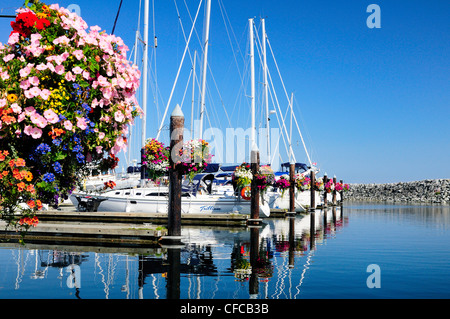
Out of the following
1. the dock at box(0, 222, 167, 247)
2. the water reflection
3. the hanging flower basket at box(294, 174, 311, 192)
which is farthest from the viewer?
the hanging flower basket at box(294, 174, 311, 192)

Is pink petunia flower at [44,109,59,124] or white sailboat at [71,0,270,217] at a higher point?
pink petunia flower at [44,109,59,124]

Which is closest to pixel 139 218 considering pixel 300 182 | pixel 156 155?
pixel 156 155

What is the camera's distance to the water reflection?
815cm

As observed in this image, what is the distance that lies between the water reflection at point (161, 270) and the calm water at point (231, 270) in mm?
20

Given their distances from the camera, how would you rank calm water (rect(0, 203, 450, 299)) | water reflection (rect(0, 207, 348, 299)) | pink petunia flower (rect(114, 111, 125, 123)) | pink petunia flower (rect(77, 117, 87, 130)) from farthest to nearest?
calm water (rect(0, 203, 450, 299)) → water reflection (rect(0, 207, 348, 299)) → pink petunia flower (rect(114, 111, 125, 123)) → pink petunia flower (rect(77, 117, 87, 130))

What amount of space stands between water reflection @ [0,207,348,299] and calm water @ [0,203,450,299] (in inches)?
0.8

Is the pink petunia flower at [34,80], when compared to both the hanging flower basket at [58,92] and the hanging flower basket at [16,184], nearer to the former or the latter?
the hanging flower basket at [58,92]

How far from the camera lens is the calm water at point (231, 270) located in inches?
325

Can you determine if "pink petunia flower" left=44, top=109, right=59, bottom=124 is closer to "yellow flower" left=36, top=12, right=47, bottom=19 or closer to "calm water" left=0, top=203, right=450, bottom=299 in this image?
"yellow flower" left=36, top=12, right=47, bottom=19

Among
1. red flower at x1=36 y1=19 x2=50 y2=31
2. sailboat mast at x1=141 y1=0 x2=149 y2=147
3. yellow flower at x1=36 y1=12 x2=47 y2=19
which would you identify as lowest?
red flower at x1=36 y1=19 x2=50 y2=31

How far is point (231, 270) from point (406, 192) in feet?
Answer: 322

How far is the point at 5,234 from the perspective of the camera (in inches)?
640

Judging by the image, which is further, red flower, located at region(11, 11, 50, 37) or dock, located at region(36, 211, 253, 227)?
dock, located at region(36, 211, 253, 227)

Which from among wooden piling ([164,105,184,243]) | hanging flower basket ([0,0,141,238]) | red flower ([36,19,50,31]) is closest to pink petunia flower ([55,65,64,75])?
hanging flower basket ([0,0,141,238])
